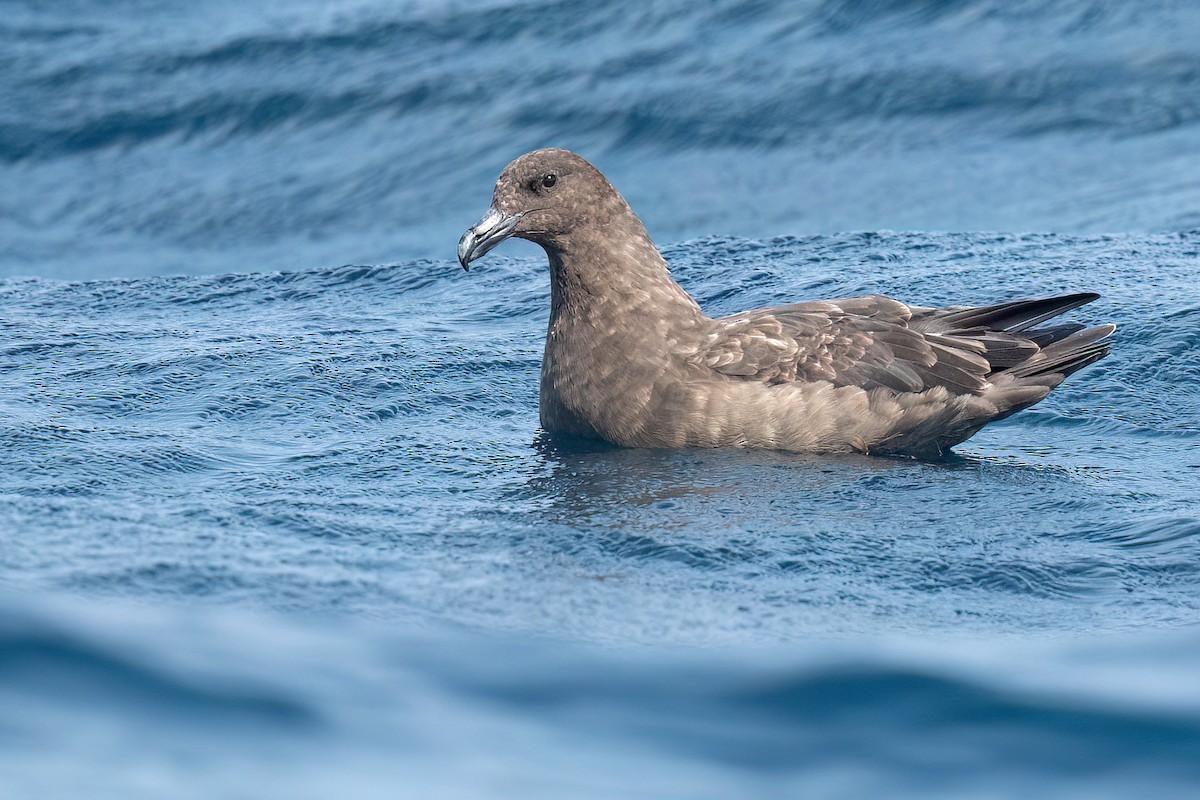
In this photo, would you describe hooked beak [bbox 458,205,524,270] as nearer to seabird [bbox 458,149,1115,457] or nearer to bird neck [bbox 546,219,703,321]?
seabird [bbox 458,149,1115,457]

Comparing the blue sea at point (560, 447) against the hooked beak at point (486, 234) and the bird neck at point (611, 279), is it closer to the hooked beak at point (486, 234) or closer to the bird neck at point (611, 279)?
the bird neck at point (611, 279)

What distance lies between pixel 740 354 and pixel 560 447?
752 mm

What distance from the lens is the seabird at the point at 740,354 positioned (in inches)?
226

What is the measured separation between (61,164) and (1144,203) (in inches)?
292

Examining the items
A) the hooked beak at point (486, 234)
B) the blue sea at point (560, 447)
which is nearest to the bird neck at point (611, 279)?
the hooked beak at point (486, 234)

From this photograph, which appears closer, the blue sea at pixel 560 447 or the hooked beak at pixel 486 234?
the blue sea at pixel 560 447

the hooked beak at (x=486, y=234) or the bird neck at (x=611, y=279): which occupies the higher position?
the hooked beak at (x=486, y=234)

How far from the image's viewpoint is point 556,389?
5969mm

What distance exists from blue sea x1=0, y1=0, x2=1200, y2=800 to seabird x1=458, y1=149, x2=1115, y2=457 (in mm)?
164

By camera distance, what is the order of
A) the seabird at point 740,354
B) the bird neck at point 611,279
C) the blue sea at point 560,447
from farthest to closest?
1. the bird neck at point 611,279
2. the seabird at point 740,354
3. the blue sea at point 560,447

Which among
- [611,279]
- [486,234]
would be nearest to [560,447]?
[611,279]

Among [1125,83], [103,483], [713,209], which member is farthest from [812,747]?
[1125,83]

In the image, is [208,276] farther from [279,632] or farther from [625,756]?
[625,756]

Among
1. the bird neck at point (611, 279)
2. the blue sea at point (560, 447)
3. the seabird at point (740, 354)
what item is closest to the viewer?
the blue sea at point (560, 447)
